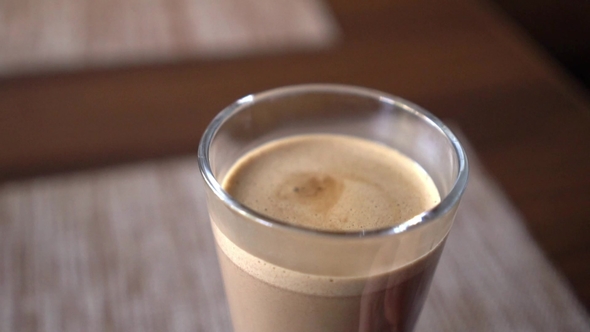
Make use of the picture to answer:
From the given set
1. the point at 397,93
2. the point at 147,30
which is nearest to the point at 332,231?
the point at 397,93

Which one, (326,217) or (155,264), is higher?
(326,217)

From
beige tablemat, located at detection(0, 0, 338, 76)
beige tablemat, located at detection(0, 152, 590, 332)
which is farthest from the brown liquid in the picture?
beige tablemat, located at detection(0, 0, 338, 76)

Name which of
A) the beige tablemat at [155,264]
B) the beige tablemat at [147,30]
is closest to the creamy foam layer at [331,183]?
the beige tablemat at [155,264]

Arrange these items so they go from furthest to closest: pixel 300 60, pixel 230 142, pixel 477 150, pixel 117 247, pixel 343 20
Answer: pixel 343 20
pixel 300 60
pixel 477 150
pixel 117 247
pixel 230 142

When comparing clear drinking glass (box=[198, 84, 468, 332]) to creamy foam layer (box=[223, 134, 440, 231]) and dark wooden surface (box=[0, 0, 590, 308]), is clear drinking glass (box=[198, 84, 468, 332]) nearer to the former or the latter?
creamy foam layer (box=[223, 134, 440, 231])

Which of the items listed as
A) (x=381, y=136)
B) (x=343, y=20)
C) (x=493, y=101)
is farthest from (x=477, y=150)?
(x=343, y=20)

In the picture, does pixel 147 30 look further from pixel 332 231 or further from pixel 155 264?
pixel 332 231

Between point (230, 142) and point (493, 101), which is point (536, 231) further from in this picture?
point (230, 142)
